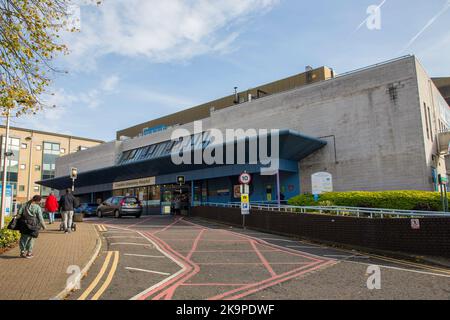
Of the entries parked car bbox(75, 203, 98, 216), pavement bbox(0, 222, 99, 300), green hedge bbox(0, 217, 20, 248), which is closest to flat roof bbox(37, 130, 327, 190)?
parked car bbox(75, 203, 98, 216)

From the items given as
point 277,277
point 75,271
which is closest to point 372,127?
point 277,277

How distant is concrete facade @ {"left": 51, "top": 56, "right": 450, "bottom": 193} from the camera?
20375 millimetres

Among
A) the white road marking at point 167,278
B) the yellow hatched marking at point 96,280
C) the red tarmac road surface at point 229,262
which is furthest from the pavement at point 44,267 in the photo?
the red tarmac road surface at point 229,262

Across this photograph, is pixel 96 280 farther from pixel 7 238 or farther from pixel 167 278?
pixel 7 238

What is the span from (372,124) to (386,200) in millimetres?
6439

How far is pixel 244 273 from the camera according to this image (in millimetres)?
8430

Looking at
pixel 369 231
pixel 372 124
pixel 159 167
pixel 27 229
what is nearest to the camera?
pixel 27 229

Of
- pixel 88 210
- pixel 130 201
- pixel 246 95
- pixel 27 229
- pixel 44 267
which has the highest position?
pixel 246 95

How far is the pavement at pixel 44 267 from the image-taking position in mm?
6457

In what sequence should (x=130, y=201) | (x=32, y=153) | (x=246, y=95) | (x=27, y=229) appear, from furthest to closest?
(x=32, y=153), (x=246, y=95), (x=130, y=201), (x=27, y=229)

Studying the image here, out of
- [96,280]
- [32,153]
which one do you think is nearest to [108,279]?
[96,280]

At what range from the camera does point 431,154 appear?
2130 cm

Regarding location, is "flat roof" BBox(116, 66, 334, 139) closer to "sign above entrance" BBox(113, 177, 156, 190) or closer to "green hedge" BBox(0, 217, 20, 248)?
"sign above entrance" BBox(113, 177, 156, 190)

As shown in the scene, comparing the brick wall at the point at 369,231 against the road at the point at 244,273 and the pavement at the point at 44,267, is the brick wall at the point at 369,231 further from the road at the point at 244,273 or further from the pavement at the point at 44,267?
the pavement at the point at 44,267
